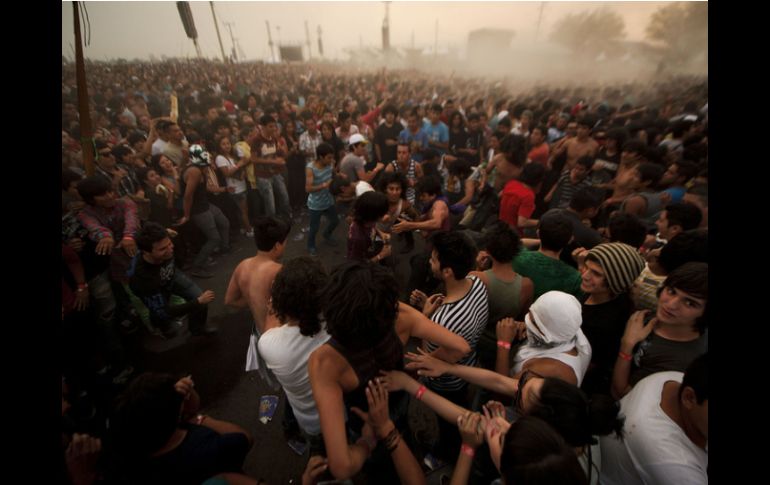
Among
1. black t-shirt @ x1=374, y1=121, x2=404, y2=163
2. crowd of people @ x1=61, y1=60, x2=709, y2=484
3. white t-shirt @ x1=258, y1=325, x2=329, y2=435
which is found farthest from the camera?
black t-shirt @ x1=374, y1=121, x2=404, y2=163

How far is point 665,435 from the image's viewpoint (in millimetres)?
1231

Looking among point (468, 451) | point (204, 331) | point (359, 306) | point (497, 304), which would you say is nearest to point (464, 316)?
point (497, 304)

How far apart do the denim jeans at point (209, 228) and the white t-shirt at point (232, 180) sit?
53cm

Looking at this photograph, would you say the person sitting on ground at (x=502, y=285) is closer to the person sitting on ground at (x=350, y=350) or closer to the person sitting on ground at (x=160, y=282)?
the person sitting on ground at (x=350, y=350)

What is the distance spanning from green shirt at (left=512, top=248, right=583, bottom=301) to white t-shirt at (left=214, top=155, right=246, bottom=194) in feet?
15.8

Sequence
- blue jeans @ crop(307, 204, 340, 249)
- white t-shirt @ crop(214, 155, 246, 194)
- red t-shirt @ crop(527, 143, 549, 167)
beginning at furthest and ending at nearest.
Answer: red t-shirt @ crop(527, 143, 549, 167) < white t-shirt @ crop(214, 155, 246, 194) < blue jeans @ crop(307, 204, 340, 249)

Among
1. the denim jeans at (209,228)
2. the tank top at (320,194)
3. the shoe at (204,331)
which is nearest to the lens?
the shoe at (204,331)

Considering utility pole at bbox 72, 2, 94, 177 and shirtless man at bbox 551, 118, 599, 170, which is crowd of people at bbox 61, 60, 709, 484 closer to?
shirtless man at bbox 551, 118, 599, 170

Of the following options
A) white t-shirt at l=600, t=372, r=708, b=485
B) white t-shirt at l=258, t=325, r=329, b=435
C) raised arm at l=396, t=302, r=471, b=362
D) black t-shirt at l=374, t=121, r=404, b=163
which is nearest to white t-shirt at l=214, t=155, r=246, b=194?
black t-shirt at l=374, t=121, r=404, b=163

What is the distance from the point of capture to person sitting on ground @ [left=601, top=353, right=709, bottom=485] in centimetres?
115

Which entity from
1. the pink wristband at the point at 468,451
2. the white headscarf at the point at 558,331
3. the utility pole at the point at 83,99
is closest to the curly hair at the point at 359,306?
the pink wristband at the point at 468,451

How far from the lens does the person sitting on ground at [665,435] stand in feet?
A: 3.78

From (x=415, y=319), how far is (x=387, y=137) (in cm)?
603
